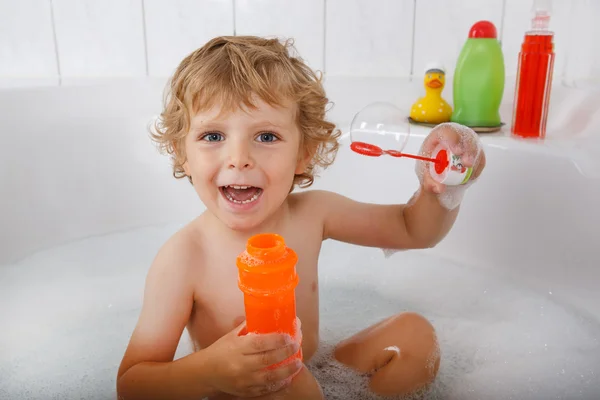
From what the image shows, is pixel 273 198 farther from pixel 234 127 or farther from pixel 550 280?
pixel 550 280

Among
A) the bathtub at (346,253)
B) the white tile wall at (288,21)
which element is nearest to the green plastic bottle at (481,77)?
the bathtub at (346,253)

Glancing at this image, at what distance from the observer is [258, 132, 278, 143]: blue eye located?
75 cm

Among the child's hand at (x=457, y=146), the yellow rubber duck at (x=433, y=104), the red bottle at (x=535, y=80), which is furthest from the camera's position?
the yellow rubber duck at (x=433, y=104)

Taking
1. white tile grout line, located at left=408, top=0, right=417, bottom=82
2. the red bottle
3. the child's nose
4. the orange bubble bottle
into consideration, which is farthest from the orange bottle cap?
white tile grout line, located at left=408, top=0, right=417, bottom=82

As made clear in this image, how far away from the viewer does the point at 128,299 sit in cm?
124

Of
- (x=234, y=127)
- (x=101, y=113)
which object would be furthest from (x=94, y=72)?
(x=234, y=127)

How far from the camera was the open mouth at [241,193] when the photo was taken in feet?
2.45

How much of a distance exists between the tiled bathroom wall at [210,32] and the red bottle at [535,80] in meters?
0.33

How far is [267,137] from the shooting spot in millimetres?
759

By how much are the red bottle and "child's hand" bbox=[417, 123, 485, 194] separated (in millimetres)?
440

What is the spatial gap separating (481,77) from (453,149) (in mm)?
550

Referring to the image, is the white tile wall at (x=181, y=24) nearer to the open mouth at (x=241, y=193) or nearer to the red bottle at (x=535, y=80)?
the red bottle at (x=535, y=80)

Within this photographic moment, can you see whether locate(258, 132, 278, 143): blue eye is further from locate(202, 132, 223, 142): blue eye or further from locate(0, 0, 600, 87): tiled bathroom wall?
locate(0, 0, 600, 87): tiled bathroom wall

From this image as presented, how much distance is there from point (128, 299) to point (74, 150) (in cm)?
42
